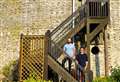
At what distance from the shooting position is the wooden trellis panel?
55.4ft

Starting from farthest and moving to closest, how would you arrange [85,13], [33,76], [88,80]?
[85,13] → [33,76] → [88,80]

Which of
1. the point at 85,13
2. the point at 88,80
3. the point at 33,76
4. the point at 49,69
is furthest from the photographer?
the point at 85,13

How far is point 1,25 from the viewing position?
21531 millimetres

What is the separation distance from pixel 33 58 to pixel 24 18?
5031 millimetres

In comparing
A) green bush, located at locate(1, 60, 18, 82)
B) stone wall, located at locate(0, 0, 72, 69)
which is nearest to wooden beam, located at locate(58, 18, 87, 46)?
stone wall, located at locate(0, 0, 72, 69)

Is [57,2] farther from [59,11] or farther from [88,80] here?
[88,80]

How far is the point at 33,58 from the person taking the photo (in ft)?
56.0

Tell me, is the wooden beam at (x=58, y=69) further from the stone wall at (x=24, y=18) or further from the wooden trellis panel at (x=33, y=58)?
the stone wall at (x=24, y=18)

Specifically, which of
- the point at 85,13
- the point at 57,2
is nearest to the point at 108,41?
the point at 85,13

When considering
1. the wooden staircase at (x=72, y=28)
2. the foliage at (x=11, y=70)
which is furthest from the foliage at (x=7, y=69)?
the wooden staircase at (x=72, y=28)

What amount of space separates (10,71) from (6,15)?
3.22 meters

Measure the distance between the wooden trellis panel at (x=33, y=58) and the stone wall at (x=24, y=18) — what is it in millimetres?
4226

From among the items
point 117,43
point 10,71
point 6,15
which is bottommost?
point 10,71

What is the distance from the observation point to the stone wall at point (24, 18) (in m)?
21.5
